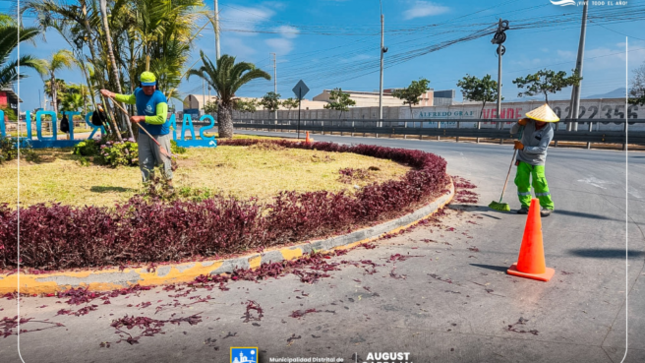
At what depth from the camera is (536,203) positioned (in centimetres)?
441

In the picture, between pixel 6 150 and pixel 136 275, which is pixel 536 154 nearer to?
pixel 136 275

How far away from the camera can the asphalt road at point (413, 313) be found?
2.88 m

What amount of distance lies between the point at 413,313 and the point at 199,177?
6925mm

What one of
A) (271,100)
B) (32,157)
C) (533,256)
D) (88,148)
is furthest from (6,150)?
(271,100)

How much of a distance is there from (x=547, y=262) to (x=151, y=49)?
12.2 m

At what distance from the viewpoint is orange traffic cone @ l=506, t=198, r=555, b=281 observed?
14.0 feet

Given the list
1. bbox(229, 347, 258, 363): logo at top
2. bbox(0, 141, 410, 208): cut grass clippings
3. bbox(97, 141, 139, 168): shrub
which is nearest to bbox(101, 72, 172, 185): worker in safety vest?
bbox(0, 141, 410, 208): cut grass clippings

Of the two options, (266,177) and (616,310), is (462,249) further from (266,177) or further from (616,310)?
(266,177)

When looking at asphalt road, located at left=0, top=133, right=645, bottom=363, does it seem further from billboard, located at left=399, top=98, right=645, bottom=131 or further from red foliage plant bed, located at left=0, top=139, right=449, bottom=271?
billboard, located at left=399, top=98, right=645, bottom=131

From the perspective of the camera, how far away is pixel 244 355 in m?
2.83

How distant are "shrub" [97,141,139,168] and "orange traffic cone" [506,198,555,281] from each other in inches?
355

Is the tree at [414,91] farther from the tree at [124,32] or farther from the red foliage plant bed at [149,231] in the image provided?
the red foliage plant bed at [149,231]

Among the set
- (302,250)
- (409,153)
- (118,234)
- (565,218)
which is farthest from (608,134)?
(118,234)

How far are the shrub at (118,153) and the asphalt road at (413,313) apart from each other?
286 inches
